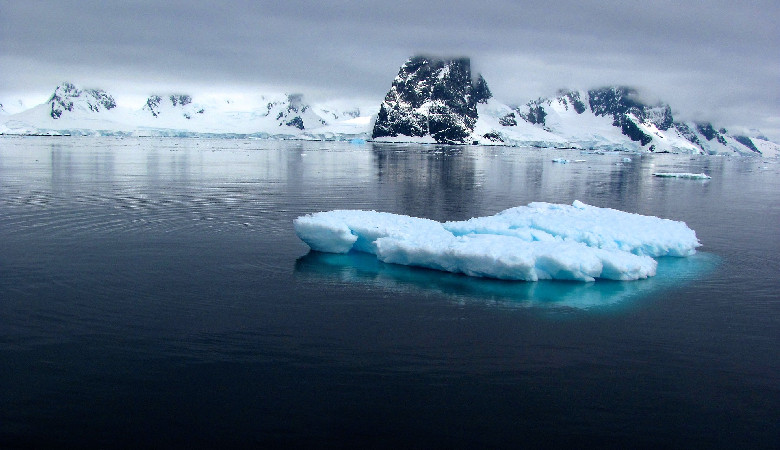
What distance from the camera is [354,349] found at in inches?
519

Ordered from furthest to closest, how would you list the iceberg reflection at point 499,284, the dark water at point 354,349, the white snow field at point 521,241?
the white snow field at point 521,241
the iceberg reflection at point 499,284
the dark water at point 354,349

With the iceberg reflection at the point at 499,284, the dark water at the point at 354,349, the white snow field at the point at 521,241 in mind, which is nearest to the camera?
the dark water at the point at 354,349

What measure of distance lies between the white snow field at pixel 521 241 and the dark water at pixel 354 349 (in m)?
0.57

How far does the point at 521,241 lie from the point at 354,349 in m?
9.06

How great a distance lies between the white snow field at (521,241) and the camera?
1880 centimetres

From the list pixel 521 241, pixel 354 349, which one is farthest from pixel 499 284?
pixel 354 349

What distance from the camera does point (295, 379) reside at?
38.3 ft

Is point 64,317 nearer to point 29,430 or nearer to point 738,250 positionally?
point 29,430

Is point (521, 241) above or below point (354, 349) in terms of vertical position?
above

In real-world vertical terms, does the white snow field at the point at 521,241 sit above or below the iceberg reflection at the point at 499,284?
above

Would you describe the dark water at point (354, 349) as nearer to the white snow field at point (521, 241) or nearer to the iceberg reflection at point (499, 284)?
the iceberg reflection at point (499, 284)

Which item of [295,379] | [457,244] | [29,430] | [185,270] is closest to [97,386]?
[29,430]

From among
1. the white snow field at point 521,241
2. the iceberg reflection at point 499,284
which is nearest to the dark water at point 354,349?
the iceberg reflection at point 499,284

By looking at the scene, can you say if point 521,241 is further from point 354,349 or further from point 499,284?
point 354,349
